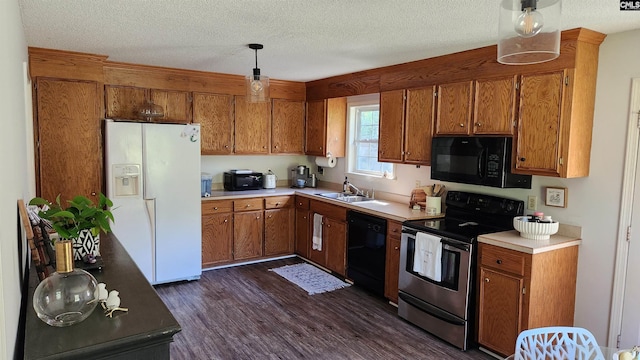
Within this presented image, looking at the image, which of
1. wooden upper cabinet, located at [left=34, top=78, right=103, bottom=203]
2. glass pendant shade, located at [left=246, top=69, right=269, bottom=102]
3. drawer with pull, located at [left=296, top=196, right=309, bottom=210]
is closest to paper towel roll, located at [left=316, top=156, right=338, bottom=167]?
drawer with pull, located at [left=296, top=196, right=309, bottom=210]

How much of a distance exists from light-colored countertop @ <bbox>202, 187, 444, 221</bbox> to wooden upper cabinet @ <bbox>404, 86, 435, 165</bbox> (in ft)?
1.63

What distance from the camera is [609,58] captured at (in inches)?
117

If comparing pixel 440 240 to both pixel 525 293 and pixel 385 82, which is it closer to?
pixel 525 293

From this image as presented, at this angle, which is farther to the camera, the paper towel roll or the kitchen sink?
the paper towel roll

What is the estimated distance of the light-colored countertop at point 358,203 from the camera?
3963 millimetres

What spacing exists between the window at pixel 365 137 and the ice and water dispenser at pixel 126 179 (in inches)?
101

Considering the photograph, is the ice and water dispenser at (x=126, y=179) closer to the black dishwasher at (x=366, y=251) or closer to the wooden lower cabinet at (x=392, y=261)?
the black dishwasher at (x=366, y=251)

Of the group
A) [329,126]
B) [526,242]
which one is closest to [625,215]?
[526,242]

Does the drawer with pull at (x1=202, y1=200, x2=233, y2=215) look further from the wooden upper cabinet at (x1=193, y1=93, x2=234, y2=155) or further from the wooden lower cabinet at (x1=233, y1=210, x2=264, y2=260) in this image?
the wooden upper cabinet at (x1=193, y1=93, x2=234, y2=155)

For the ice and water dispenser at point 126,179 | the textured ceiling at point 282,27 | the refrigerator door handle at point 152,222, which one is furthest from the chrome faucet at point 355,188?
the ice and water dispenser at point 126,179

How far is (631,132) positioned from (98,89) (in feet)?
14.7

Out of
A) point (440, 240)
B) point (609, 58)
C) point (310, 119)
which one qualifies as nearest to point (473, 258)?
point (440, 240)

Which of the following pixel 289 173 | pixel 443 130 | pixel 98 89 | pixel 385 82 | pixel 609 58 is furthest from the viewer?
pixel 289 173

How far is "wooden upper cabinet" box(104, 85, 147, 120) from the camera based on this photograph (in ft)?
14.4
